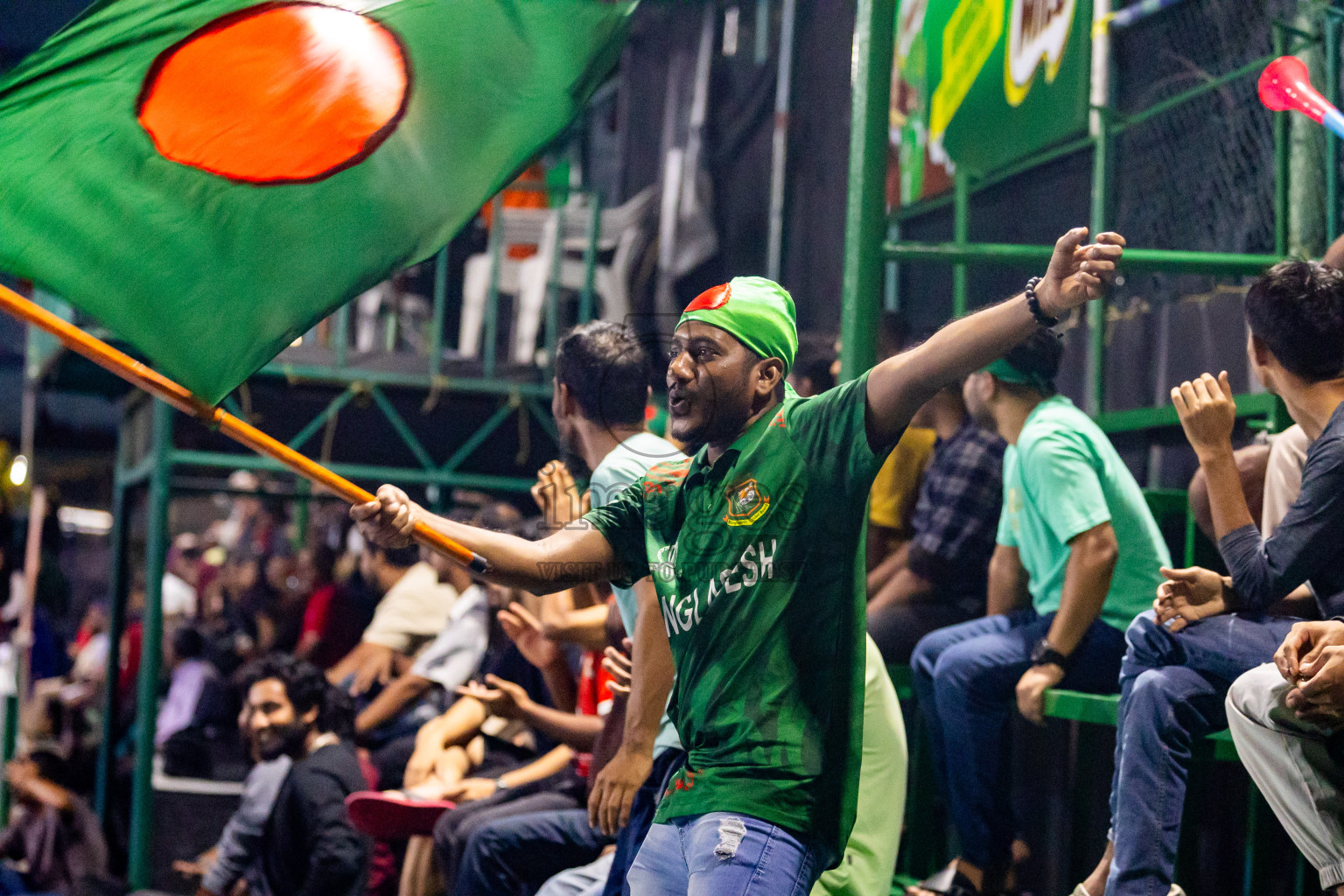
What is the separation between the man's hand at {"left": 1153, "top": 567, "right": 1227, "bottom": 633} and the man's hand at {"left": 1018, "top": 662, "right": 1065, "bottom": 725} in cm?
70

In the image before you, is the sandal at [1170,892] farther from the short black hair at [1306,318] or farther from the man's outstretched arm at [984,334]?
the man's outstretched arm at [984,334]

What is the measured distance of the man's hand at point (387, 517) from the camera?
2820 millimetres

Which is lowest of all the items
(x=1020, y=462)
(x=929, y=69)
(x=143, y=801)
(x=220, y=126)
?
(x=143, y=801)

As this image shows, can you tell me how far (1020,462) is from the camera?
403 cm

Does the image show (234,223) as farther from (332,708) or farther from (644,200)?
(644,200)

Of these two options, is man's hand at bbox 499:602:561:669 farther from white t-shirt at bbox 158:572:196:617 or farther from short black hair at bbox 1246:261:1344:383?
white t-shirt at bbox 158:572:196:617

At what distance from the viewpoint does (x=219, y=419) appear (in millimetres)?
2930

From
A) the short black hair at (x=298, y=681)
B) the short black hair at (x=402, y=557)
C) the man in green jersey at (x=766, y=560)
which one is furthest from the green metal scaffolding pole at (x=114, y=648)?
the man in green jersey at (x=766, y=560)

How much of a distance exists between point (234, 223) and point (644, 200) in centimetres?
889

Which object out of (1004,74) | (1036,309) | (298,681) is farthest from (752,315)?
(298,681)

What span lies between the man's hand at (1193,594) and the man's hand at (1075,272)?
1.13m

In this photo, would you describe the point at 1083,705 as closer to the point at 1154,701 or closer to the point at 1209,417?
the point at 1154,701

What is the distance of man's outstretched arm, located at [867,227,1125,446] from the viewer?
2.31m

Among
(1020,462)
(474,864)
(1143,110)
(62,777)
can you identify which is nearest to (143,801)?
(62,777)
